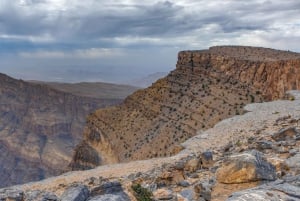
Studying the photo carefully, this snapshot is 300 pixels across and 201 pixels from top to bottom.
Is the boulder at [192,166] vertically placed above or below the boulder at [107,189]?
above

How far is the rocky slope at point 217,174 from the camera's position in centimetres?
901

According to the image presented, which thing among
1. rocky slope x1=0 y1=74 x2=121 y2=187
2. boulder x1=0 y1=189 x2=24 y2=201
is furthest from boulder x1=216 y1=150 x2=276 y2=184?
rocky slope x1=0 y1=74 x2=121 y2=187

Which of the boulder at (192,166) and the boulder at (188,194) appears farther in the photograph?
the boulder at (192,166)

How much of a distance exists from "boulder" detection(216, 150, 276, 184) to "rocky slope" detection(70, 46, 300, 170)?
21.6 m

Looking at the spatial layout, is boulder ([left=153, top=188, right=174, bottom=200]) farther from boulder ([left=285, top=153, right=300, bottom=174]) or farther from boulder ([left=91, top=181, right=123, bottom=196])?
boulder ([left=285, top=153, right=300, bottom=174])

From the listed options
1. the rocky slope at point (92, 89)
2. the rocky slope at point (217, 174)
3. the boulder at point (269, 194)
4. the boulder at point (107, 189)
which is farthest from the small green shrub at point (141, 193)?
the rocky slope at point (92, 89)

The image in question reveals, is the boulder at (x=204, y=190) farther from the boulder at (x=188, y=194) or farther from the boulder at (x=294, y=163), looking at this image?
the boulder at (x=294, y=163)

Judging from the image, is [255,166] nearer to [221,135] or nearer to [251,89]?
[221,135]

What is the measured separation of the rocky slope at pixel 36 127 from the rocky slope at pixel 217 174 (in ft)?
277

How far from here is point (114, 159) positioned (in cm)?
4212

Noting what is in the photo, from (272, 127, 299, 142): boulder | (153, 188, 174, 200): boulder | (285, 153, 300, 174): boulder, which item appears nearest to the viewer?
(285, 153, 300, 174): boulder

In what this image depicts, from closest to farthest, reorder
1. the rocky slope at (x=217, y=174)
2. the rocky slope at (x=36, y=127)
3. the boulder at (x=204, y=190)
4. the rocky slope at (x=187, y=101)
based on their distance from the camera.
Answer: the rocky slope at (x=217, y=174) → the boulder at (x=204, y=190) → the rocky slope at (x=187, y=101) → the rocky slope at (x=36, y=127)

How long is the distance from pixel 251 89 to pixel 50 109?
310 feet

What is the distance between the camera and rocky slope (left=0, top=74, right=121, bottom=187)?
10644cm
